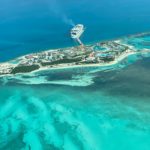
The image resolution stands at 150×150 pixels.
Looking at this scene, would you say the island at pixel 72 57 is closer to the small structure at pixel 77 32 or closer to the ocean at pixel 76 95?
the ocean at pixel 76 95

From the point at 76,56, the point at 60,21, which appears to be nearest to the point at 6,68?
the point at 76,56

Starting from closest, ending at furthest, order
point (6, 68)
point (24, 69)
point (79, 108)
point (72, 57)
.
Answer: point (79, 108) → point (24, 69) → point (6, 68) → point (72, 57)

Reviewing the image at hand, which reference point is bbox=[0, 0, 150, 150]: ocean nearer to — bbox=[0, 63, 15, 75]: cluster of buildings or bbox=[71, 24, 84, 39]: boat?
bbox=[71, 24, 84, 39]: boat

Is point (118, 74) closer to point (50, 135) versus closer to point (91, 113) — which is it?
point (91, 113)

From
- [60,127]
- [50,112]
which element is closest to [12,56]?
[50,112]

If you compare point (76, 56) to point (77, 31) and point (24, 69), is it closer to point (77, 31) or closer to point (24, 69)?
point (77, 31)
